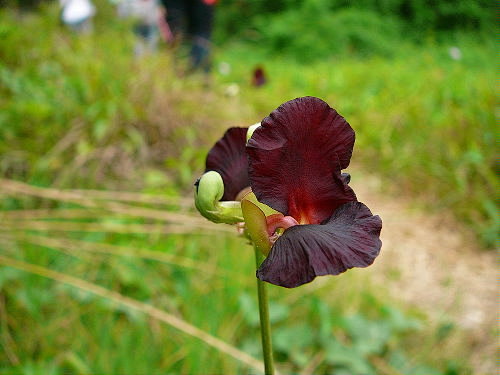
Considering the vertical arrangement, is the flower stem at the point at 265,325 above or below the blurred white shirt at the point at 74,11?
below

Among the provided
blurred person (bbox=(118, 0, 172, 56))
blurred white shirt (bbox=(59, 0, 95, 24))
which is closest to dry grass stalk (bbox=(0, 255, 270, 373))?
blurred white shirt (bbox=(59, 0, 95, 24))

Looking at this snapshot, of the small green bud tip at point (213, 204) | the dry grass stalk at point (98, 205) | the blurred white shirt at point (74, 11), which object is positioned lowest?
the dry grass stalk at point (98, 205)

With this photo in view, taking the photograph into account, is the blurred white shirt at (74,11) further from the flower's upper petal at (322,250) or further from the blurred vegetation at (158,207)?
the flower's upper petal at (322,250)

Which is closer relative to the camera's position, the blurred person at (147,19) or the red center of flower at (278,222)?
the red center of flower at (278,222)

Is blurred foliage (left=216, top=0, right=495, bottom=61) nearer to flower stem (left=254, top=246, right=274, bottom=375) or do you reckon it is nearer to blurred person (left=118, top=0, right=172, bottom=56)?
blurred person (left=118, top=0, right=172, bottom=56)

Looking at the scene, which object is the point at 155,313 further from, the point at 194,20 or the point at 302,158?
the point at 194,20

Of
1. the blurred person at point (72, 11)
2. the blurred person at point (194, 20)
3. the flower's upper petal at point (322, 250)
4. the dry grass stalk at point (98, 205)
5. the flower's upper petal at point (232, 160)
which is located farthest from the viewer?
the blurred person at point (194, 20)

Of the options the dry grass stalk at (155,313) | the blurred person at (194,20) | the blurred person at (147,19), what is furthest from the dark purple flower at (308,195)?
the blurred person at (194,20)
